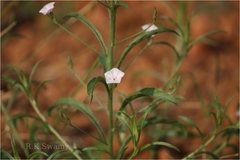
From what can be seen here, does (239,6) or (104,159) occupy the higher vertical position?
(239,6)

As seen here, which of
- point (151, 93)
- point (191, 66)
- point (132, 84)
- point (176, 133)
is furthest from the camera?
point (191, 66)

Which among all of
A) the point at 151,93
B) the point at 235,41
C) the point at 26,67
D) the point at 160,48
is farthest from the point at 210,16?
the point at 151,93

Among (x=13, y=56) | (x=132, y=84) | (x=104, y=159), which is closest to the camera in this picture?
(x=104, y=159)

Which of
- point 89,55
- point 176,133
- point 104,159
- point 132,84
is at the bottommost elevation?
point 104,159

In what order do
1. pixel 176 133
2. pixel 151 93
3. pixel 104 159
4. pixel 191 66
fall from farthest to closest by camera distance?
pixel 191 66 → pixel 104 159 → pixel 176 133 → pixel 151 93

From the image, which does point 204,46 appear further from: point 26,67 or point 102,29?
point 26,67

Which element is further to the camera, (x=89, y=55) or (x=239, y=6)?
(x=239, y=6)

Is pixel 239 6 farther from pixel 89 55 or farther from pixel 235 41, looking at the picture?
pixel 89 55

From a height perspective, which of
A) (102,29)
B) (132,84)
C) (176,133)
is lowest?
(176,133)

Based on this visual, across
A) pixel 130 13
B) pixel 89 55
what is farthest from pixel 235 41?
pixel 89 55
